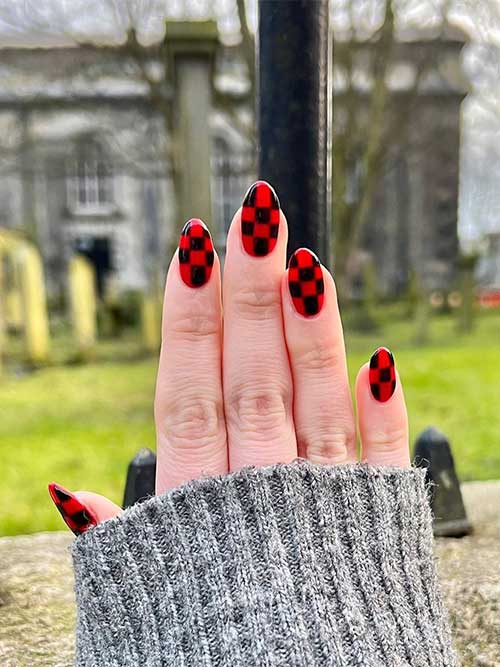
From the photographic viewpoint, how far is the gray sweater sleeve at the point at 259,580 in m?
0.76

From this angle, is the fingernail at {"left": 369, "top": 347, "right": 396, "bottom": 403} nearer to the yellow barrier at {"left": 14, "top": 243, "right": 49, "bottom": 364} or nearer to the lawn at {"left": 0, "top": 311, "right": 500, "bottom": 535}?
the lawn at {"left": 0, "top": 311, "right": 500, "bottom": 535}

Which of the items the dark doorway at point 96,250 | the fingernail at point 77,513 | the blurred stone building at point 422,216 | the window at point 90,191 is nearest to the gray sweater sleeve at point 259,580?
the fingernail at point 77,513

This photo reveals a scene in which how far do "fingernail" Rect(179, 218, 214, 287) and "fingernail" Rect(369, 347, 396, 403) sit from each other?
26 centimetres

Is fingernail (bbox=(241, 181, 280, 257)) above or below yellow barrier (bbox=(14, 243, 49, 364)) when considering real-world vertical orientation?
below

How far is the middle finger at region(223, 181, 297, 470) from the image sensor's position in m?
0.88

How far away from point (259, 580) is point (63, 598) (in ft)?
2.07

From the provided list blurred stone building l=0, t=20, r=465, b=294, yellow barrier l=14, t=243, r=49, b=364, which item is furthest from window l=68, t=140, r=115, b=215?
yellow barrier l=14, t=243, r=49, b=364

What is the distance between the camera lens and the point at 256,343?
0.91m

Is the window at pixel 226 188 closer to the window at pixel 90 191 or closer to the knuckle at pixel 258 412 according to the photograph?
the window at pixel 90 191

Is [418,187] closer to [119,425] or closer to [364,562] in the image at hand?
[119,425]

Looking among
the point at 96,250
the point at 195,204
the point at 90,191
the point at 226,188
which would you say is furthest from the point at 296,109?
the point at 90,191

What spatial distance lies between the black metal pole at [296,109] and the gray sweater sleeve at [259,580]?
476 millimetres

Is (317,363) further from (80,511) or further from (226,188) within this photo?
(226,188)

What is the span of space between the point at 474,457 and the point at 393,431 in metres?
2.94
